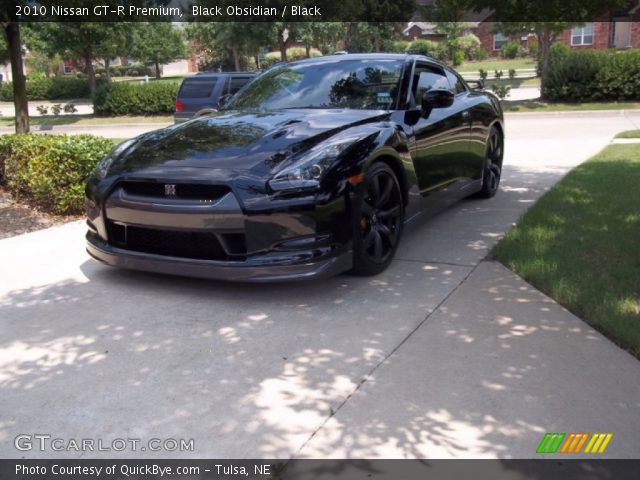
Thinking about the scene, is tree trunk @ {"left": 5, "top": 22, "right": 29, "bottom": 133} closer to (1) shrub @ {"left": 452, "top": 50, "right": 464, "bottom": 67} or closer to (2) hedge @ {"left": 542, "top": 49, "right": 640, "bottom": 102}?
(2) hedge @ {"left": 542, "top": 49, "right": 640, "bottom": 102}

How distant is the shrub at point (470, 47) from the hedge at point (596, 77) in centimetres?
2859

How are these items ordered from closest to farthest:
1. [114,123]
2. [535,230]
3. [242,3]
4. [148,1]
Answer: [535,230]
[148,1]
[114,123]
[242,3]

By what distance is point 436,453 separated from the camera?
8.82 ft

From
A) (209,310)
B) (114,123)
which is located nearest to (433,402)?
(209,310)

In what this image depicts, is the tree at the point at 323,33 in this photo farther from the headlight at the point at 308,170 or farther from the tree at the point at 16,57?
the headlight at the point at 308,170

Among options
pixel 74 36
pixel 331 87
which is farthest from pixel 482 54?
pixel 331 87

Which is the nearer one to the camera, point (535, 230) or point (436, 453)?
point (436, 453)

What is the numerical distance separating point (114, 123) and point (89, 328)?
763 inches

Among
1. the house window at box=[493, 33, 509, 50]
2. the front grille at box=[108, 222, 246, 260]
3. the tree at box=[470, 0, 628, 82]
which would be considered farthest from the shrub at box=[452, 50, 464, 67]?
the front grille at box=[108, 222, 246, 260]

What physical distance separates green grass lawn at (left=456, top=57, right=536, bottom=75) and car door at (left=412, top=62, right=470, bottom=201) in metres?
33.9

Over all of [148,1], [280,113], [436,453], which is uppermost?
[148,1]

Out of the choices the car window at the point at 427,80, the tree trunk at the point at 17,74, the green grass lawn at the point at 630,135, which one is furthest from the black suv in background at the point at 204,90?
the car window at the point at 427,80

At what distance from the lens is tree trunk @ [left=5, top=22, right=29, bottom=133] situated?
9594 mm

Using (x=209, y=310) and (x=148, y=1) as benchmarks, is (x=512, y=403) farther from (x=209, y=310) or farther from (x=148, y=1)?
(x=148, y=1)
